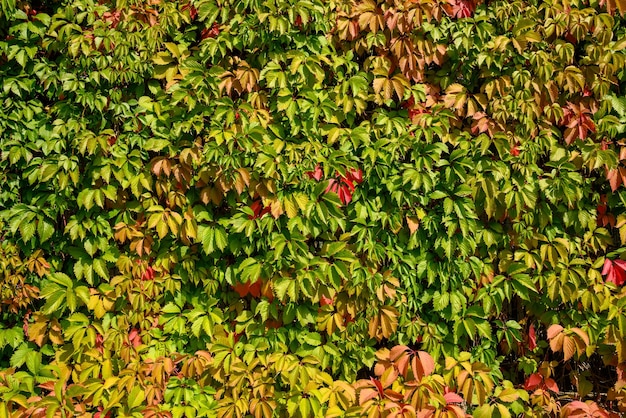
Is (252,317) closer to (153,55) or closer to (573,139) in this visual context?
(153,55)

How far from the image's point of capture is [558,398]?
2338 mm

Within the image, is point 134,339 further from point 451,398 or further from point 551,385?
point 551,385

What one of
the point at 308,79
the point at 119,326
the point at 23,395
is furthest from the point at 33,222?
the point at 308,79

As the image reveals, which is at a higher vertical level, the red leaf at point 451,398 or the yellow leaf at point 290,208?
the yellow leaf at point 290,208

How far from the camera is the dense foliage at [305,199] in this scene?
2.12 metres

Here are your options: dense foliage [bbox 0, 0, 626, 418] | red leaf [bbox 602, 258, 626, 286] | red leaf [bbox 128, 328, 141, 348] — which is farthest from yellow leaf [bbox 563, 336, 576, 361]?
red leaf [bbox 128, 328, 141, 348]

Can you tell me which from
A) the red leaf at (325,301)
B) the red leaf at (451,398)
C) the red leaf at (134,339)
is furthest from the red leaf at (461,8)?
the red leaf at (134,339)

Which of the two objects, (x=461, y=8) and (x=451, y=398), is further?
(x=461, y=8)

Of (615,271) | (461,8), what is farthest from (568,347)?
(461,8)

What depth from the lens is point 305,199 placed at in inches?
82.7

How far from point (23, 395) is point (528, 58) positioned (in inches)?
103

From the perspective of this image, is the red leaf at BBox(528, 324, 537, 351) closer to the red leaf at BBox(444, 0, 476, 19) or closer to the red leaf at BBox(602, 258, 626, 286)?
the red leaf at BBox(602, 258, 626, 286)

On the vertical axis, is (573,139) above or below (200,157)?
above

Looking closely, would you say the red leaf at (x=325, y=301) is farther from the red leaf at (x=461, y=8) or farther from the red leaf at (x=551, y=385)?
the red leaf at (x=461, y=8)
